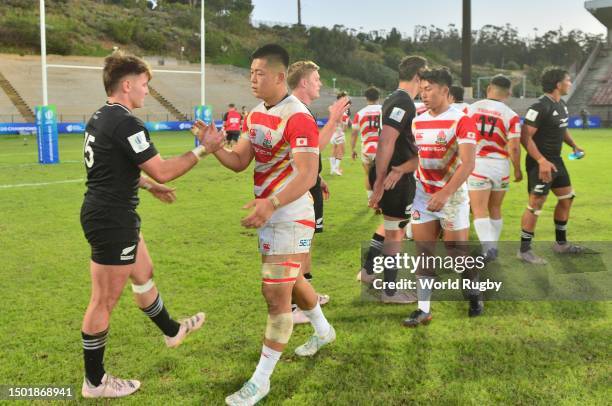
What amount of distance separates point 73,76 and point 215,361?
1894 inches

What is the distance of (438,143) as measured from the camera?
4805 millimetres

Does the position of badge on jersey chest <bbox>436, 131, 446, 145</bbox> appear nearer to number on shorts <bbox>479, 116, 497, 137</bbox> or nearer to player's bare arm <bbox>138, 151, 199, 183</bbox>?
number on shorts <bbox>479, 116, 497, 137</bbox>

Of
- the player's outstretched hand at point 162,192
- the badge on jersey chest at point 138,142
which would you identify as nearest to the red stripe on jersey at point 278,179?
the badge on jersey chest at point 138,142

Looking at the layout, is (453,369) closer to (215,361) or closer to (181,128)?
(215,361)

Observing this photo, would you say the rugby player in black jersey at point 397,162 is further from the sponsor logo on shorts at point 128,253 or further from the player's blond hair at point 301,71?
the sponsor logo on shorts at point 128,253

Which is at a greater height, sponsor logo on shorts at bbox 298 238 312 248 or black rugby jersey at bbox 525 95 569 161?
black rugby jersey at bbox 525 95 569 161

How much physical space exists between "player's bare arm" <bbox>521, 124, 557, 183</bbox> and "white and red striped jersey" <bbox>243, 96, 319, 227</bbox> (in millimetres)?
3989

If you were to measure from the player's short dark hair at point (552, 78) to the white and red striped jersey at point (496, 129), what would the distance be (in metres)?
0.50

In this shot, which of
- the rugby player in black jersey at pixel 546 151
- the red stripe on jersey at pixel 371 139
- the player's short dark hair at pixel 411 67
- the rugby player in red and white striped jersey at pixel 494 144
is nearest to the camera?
the player's short dark hair at pixel 411 67

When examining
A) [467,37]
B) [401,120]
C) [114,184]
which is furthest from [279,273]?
[467,37]

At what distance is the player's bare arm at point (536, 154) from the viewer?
6.41 metres

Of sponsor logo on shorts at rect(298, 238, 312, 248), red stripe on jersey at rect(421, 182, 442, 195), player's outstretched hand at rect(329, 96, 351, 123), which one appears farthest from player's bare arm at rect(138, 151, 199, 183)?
red stripe on jersey at rect(421, 182, 442, 195)

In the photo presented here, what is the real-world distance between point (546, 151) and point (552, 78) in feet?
2.98

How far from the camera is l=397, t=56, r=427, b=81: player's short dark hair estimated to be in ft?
16.9
